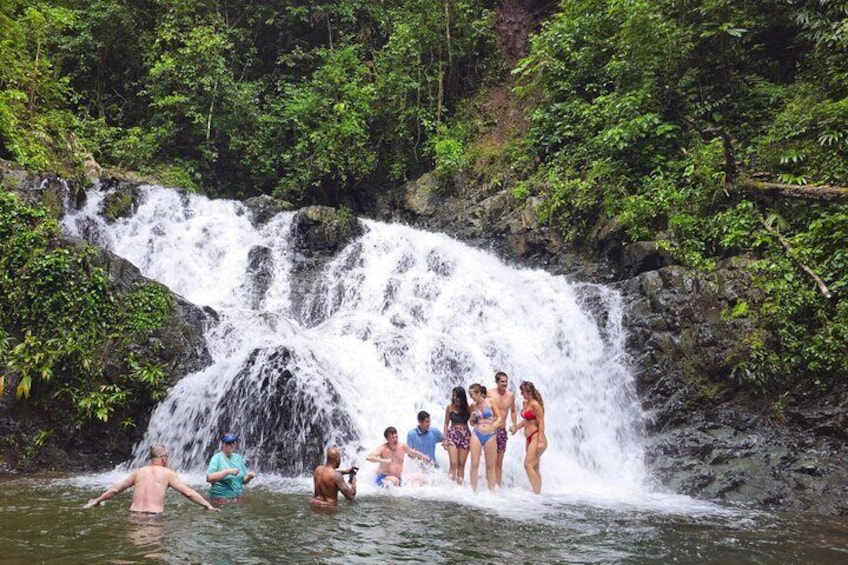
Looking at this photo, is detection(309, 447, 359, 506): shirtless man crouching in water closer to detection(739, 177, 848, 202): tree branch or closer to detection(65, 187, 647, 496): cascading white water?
detection(65, 187, 647, 496): cascading white water

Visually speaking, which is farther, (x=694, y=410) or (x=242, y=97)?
(x=242, y=97)

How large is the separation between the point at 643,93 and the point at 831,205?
16.2 ft

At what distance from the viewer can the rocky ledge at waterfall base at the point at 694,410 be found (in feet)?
28.7

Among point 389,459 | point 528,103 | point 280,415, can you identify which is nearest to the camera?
point 389,459

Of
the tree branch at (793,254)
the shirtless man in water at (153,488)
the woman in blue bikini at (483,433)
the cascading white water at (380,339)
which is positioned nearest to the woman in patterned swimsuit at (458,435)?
the woman in blue bikini at (483,433)

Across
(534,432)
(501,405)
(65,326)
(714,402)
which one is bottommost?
(534,432)

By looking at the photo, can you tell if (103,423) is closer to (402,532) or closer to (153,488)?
(153,488)

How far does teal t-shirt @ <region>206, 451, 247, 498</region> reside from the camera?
271 inches

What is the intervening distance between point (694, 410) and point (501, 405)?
3903mm

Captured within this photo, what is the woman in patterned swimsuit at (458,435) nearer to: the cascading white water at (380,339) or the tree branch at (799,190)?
the cascading white water at (380,339)

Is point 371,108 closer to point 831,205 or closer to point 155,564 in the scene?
point 831,205

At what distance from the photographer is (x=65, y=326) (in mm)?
10047

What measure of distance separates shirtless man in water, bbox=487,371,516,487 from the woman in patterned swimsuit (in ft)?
1.45

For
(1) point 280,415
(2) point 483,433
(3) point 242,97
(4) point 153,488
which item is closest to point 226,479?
(4) point 153,488
